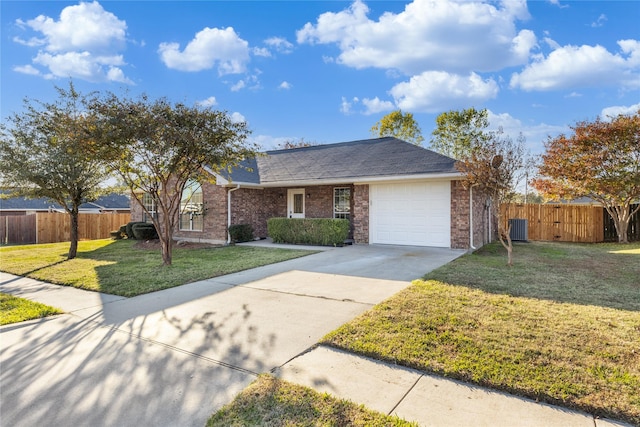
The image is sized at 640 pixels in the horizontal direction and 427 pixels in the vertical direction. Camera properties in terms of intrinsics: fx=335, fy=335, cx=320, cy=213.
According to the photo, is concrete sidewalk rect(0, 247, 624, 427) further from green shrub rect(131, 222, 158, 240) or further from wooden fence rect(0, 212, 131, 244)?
wooden fence rect(0, 212, 131, 244)

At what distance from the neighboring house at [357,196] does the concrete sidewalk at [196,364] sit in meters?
6.12

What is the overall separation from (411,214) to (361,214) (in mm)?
1937

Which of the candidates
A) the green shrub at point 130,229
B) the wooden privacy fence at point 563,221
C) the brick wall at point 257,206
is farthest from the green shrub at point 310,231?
the wooden privacy fence at point 563,221

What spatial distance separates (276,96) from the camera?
16984 mm

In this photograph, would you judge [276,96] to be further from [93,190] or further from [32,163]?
[32,163]

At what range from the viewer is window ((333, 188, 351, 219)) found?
13.9m

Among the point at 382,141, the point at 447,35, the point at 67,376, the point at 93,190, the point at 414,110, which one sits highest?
the point at 414,110

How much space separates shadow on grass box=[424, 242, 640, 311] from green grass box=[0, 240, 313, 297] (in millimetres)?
4949

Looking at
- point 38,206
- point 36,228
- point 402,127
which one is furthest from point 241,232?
point 38,206

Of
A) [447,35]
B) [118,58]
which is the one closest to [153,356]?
[447,35]

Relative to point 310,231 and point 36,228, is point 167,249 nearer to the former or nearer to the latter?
point 310,231

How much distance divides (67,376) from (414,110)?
100 feet

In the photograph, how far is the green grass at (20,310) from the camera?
15.7ft

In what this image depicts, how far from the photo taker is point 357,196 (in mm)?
13094
